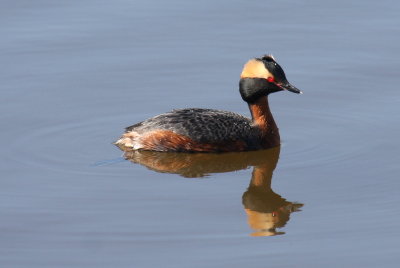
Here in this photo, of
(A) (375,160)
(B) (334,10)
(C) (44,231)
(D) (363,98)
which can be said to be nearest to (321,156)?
(A) (375,160)

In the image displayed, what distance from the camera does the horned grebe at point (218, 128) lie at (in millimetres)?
12094

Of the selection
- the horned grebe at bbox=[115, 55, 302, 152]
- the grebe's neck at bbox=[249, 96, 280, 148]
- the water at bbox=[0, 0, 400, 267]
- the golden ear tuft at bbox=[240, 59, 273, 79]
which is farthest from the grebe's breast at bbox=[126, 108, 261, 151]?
the golden ear tuft at bbox=[240, 59, 273, 79]

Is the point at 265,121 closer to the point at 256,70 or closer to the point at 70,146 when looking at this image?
the point at 256,70

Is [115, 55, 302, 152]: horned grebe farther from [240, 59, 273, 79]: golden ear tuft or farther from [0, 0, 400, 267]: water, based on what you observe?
[0, 0, 400, 267]: water

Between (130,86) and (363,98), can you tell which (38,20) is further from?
(363,98)

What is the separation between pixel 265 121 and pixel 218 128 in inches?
25.5

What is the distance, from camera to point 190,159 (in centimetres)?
1203

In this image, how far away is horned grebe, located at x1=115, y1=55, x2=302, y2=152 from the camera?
12.1 meters

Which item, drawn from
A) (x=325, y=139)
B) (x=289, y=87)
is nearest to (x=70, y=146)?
(x=289, y=87)

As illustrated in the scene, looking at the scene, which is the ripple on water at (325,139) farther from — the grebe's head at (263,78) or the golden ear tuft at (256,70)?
the golden ear tuft at (256,70)

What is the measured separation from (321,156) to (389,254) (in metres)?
2.69

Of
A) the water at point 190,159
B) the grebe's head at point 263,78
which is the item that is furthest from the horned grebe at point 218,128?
the water at point 190,159

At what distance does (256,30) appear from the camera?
49.5 feet

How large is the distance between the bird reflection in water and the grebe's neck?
0.11m
